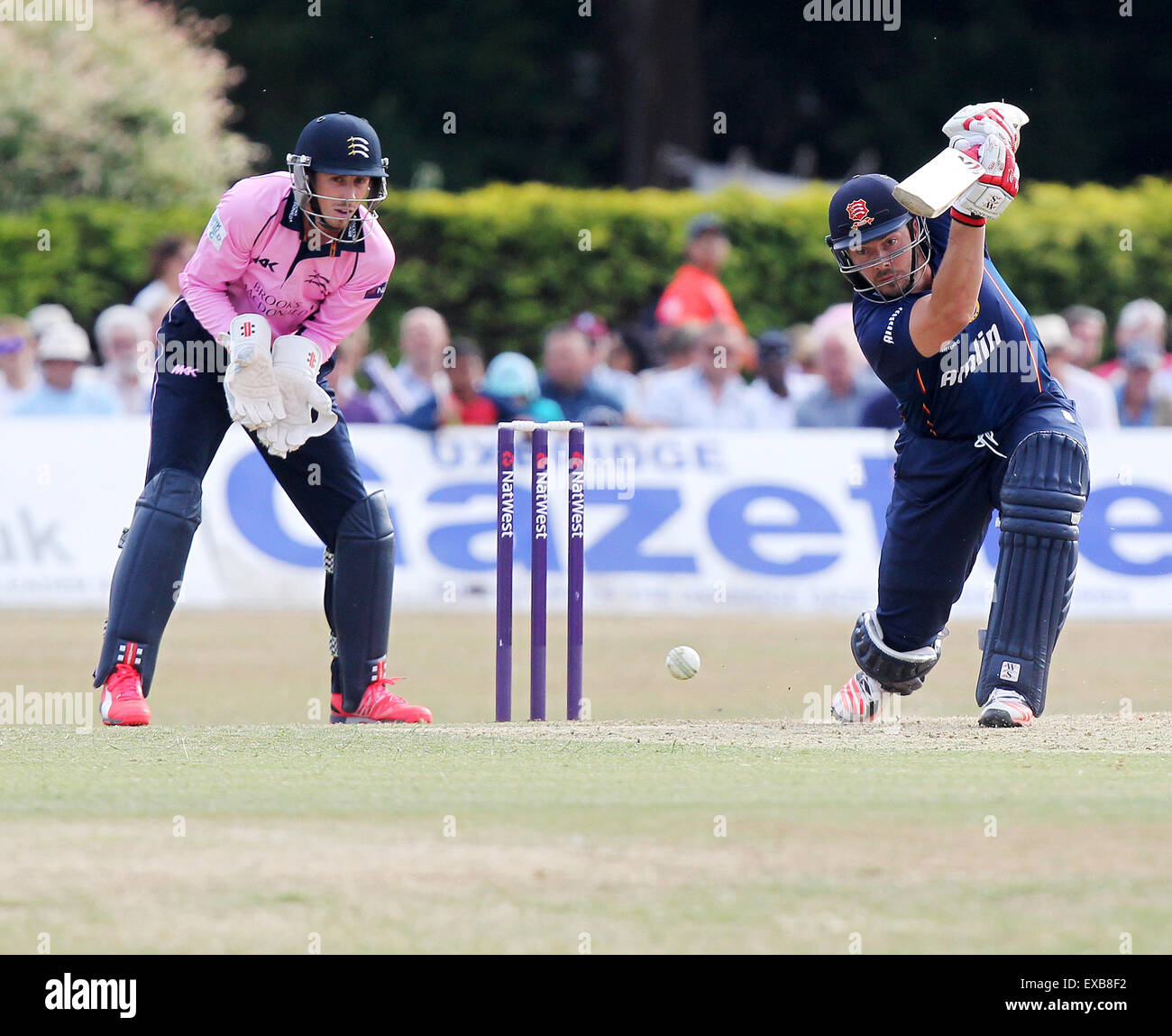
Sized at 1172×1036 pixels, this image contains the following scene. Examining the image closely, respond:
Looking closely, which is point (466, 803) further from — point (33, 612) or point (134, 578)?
point (33, 612)

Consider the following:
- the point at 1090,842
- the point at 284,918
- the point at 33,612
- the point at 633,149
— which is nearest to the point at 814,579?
the point at 33,612

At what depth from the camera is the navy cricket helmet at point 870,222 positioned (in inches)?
269

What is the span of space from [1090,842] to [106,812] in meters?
2.43

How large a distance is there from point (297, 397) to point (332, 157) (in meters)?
0.83

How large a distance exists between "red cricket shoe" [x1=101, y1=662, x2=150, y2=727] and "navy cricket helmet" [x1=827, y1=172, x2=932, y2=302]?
9.18 feet

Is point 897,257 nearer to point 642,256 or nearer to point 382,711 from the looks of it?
point 382,711

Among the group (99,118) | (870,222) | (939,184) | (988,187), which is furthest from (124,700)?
(99,118)

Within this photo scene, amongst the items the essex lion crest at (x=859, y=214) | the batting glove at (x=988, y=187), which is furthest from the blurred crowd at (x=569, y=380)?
the batting glove at (x=988, y=187)

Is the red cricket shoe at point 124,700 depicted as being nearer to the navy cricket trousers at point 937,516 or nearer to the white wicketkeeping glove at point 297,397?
the white wicketkeeping glove at point 297,397

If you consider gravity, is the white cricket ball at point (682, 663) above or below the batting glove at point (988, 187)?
below

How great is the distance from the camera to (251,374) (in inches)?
272
